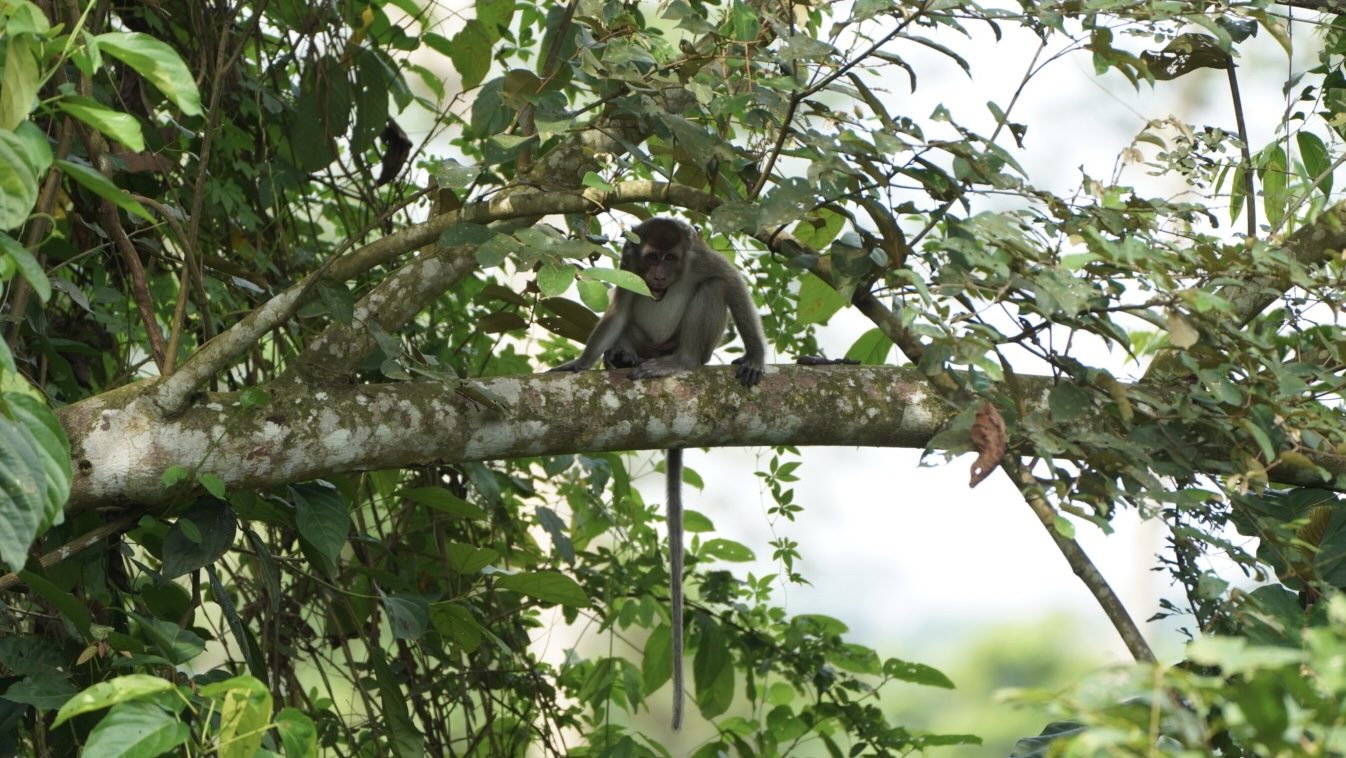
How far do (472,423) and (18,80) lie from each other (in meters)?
1.68

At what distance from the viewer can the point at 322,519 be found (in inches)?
137

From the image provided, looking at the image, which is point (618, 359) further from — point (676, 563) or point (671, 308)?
point (676, 563)

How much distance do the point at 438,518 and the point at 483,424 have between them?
144 centimetres

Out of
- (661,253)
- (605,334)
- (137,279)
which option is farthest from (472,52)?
(137,279)

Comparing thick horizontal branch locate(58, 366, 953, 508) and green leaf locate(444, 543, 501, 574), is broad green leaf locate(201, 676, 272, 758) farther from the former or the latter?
green leaf locate(444, 543, 501, 574)

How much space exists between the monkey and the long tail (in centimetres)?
52

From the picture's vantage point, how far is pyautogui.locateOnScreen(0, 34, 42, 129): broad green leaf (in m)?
1.96

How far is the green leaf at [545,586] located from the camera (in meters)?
4.05

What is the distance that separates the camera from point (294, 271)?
16.3ft

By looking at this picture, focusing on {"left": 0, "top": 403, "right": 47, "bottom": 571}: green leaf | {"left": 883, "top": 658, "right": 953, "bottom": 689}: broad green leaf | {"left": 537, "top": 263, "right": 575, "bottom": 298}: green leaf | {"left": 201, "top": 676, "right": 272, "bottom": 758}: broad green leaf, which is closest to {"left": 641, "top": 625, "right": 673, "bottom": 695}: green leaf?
{"left": 883, "top": 658, "right": 953, "bottom": 689}: broad green leaf

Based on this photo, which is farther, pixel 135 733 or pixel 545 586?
pixel 545 586

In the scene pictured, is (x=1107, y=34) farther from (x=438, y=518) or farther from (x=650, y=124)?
(x=438, y=518)

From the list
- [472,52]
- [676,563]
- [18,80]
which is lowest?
[18,80]

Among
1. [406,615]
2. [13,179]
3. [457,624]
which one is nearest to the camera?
[13,179]
